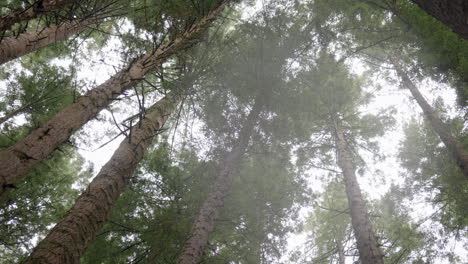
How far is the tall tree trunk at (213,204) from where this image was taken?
498 cm

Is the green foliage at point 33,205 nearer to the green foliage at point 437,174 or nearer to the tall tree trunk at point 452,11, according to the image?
the tall tree trunk at point 452,11

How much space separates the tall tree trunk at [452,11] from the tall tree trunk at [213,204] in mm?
4973

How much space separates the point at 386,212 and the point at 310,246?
3.79 metres

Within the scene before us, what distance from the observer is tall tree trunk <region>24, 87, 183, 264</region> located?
8.96ft

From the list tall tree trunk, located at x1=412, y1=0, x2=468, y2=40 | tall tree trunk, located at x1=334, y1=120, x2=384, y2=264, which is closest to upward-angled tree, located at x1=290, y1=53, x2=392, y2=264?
tall tree trunk, located at x1=334, y1=120, x2=384, y2=264

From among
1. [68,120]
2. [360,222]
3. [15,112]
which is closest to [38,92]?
[15,112]

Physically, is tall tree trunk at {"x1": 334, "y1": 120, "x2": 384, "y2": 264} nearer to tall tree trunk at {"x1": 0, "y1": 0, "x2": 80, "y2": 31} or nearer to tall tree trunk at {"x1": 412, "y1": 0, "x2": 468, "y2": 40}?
tall tree trunk at {"x1": 412, "y1": 0, "x2": 468, "y2": 40}

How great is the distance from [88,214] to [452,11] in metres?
4.47

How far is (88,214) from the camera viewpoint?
11.1 feet

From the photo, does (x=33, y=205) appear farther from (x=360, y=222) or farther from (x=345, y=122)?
(x=345, y=122)

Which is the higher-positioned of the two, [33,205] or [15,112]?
[15,112]

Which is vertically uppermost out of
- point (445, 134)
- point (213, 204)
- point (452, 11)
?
point (445, 134)

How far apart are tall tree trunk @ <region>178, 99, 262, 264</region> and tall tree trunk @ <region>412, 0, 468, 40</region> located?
196 inches

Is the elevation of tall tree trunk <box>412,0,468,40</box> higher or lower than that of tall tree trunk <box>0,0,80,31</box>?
lower
